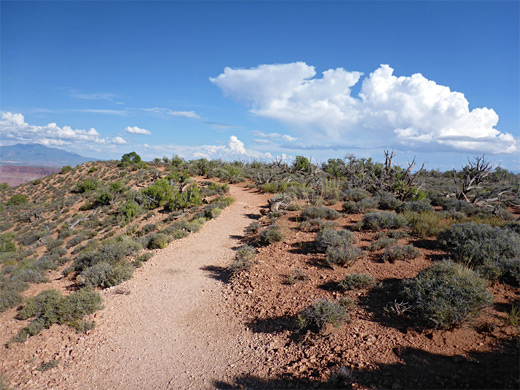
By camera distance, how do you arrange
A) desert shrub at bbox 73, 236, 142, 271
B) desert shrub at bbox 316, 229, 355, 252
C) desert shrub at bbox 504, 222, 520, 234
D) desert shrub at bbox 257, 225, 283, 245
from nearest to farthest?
Result: desert shrub at bbox 504, 222, 520, 234
desert shrub at bbox 316, 229, 355, 252
desert shrub at bbox 73, 236, 142, 271
desert shrub at bbox 257, 225, 283, 245

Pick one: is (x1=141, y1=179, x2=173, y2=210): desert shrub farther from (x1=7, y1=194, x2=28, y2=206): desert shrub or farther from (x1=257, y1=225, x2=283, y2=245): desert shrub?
(x1=7, y1=194, x2=28, y2=206): desert shrub

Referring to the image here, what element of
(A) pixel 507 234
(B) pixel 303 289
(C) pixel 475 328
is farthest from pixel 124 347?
(A) pixel 507 234

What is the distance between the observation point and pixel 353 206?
A: 492 inches

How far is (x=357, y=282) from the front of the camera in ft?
20.5

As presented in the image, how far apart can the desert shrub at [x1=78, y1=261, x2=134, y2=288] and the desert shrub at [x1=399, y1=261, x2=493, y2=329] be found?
810 cm

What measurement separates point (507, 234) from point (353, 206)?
5820mm

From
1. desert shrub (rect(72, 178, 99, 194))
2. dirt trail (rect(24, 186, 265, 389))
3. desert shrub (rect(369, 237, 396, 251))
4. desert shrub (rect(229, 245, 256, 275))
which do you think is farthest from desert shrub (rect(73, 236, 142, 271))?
desert shrub (rect(72, 178, 99, 194))

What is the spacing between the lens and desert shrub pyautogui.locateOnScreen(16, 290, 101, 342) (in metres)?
6.24

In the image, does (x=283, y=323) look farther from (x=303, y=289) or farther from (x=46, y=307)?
(x=46, y=307)

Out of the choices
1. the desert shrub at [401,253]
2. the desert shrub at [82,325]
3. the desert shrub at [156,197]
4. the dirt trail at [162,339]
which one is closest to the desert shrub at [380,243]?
the desert shrub at [401,253]

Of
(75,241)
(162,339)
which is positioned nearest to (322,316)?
(162,339)

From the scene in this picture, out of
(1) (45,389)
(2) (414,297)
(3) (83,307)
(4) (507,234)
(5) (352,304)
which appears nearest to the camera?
(1) (45,389)

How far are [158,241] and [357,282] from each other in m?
8.35

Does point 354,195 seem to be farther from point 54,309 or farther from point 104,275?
point 54,309
